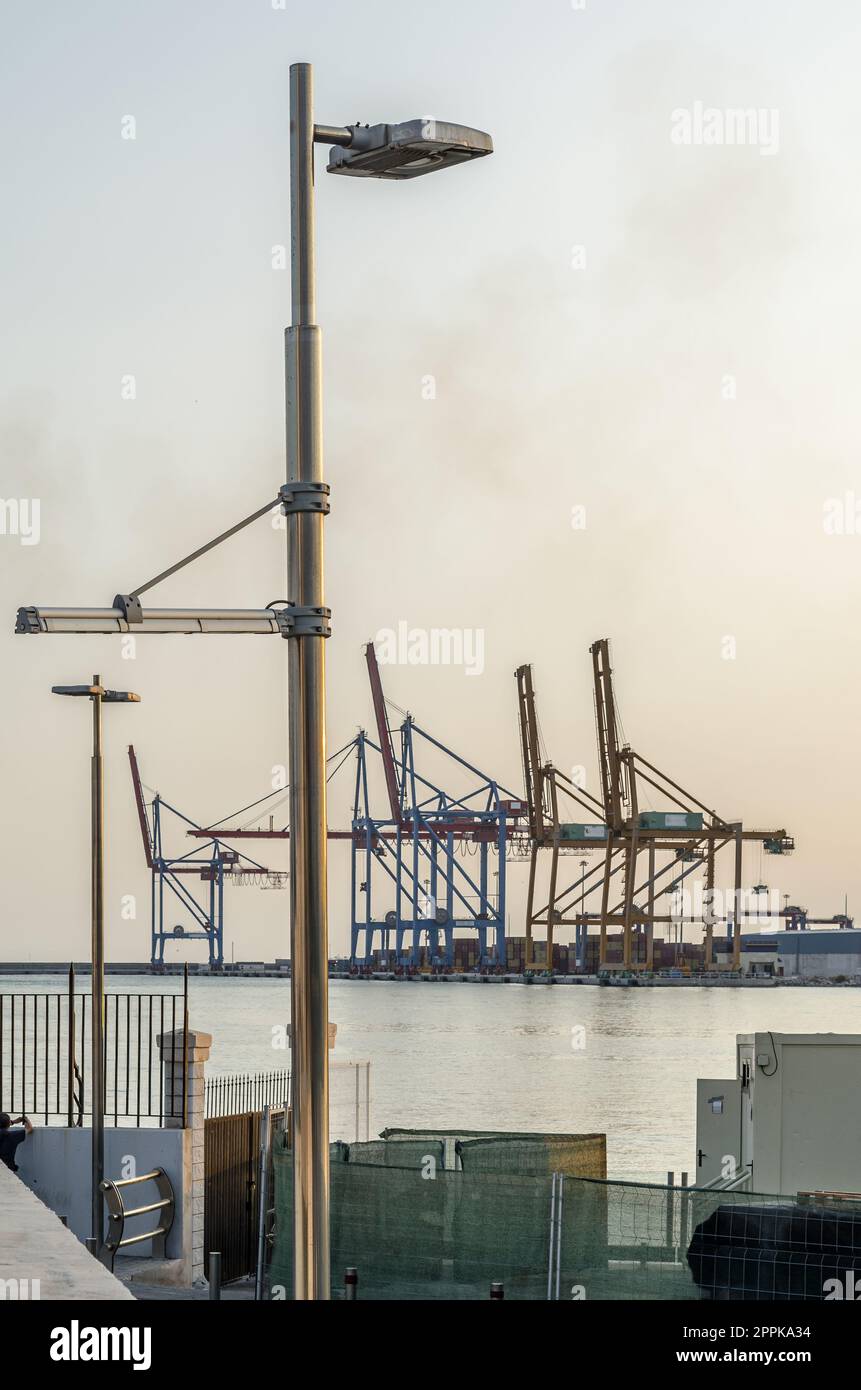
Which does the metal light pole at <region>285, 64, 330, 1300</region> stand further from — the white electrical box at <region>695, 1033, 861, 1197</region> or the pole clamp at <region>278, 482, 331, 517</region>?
the white electrical box at <region>695, 1033, 861, 1197</region>

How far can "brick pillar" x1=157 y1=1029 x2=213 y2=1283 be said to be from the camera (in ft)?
59.2

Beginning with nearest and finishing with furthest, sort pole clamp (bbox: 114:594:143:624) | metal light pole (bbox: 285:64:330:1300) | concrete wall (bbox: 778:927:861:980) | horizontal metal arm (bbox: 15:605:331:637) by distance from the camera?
metal light pole (bbox: 285:64:330:1300), horizontal metal arm (bbox: 15:605:331:637), pole clamp (bbox: 114:594:143:624), concrete wall (bbox: 778:927:861:980)

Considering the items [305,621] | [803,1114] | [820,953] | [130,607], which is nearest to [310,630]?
[305,621]

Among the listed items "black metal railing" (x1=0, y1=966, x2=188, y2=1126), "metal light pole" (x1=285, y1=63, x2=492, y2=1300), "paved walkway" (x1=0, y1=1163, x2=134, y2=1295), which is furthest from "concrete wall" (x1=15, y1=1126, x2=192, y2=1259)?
"metal light pole" (x1=285, y1=63, x2=492, y2=1300)

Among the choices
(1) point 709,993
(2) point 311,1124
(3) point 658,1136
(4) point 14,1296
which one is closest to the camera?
(2) point 311,1124

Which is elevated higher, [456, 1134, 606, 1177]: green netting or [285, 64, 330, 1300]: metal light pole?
[285, 64, 330, 1300]: metal light pole

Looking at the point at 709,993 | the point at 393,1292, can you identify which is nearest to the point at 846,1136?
the point at 393,1292

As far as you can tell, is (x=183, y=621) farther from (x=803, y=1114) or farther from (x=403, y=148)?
(x=803, y=1114)

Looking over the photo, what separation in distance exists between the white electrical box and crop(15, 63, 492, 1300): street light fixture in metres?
8.48

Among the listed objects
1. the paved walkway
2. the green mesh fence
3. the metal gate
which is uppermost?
the paved walkway

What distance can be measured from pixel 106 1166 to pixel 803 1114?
25.3ft

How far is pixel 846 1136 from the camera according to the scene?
14.3m
